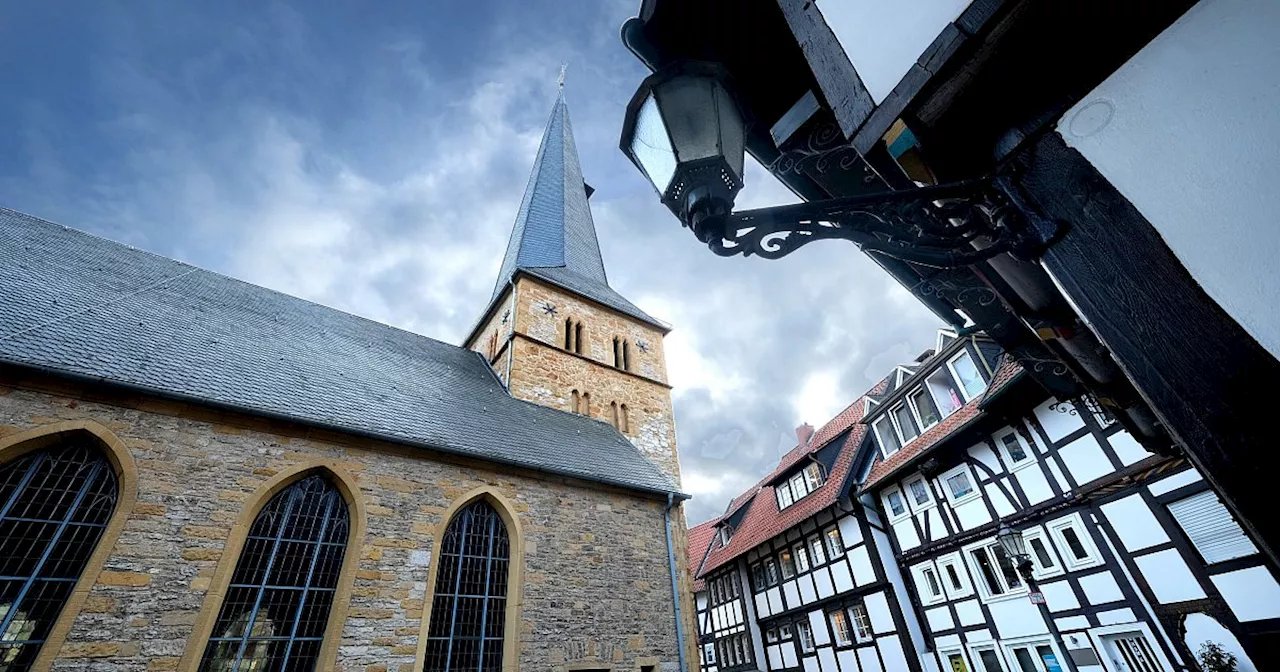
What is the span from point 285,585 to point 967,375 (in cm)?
1287

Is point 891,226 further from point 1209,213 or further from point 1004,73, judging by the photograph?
point 1209,213

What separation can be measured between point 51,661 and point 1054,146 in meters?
8.91

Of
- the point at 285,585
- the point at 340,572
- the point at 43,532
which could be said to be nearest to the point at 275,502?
the point at 285,585

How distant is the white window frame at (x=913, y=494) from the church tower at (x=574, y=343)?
6149mm

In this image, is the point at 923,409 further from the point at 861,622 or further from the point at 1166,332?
the point at 1166,332

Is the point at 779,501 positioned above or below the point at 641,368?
below

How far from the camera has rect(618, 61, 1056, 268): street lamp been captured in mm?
1807

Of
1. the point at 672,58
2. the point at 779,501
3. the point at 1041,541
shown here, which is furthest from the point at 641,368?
the point at 672,58

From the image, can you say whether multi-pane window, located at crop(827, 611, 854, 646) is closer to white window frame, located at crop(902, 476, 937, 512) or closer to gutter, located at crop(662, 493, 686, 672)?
white window frame, located at crop(902, 476, 937, 512)

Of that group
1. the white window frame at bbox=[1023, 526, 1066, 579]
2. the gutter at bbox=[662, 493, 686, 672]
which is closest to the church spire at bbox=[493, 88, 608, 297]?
the gutter at bbox=[662, 493, 686, 672]

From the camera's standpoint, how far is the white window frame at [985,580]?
9430 millimetres

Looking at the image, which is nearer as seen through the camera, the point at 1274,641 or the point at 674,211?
the point at 674,211

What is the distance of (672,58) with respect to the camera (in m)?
2.31

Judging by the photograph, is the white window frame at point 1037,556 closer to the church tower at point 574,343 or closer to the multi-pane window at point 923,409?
the multi-pane window at point 923,409
